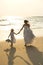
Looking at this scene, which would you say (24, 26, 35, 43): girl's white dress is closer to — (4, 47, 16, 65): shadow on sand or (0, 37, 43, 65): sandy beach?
(0, 37, 43, 65): sandy beach

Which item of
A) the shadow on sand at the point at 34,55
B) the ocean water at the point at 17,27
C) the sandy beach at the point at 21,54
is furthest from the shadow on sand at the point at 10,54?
the ocean water at the point at 17,27

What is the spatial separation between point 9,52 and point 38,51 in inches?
53.6

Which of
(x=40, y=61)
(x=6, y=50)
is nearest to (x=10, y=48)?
(x=6, y=50)

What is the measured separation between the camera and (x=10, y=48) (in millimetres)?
10617

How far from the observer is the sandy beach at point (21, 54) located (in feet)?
29.4

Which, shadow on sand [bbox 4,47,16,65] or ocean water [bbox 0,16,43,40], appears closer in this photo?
shadow on sand [bbox 4,47,16,65]

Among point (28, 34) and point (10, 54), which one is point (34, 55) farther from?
point (28, 34)

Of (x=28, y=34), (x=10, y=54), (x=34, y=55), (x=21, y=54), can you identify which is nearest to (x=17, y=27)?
(x=28, y=34)

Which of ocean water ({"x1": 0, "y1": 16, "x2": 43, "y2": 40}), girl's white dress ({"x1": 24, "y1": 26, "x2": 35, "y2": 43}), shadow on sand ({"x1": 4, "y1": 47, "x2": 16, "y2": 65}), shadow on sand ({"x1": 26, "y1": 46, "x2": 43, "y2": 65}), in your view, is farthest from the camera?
ocean water ({"x1": 0, "y1": 16, "x2": 43, "y2": 40})

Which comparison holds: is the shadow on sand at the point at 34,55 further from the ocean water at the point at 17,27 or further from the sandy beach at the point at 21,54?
the ocean water at the point at 17,27

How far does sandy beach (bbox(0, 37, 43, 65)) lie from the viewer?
8963mm

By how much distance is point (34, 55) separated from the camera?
31.4ft

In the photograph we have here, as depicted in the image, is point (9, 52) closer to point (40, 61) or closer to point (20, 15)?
point (40, 61)

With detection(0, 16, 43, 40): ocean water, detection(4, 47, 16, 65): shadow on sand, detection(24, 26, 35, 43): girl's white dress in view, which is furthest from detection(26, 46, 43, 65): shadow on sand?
detection(0, 16, 43, 40): ocean water
